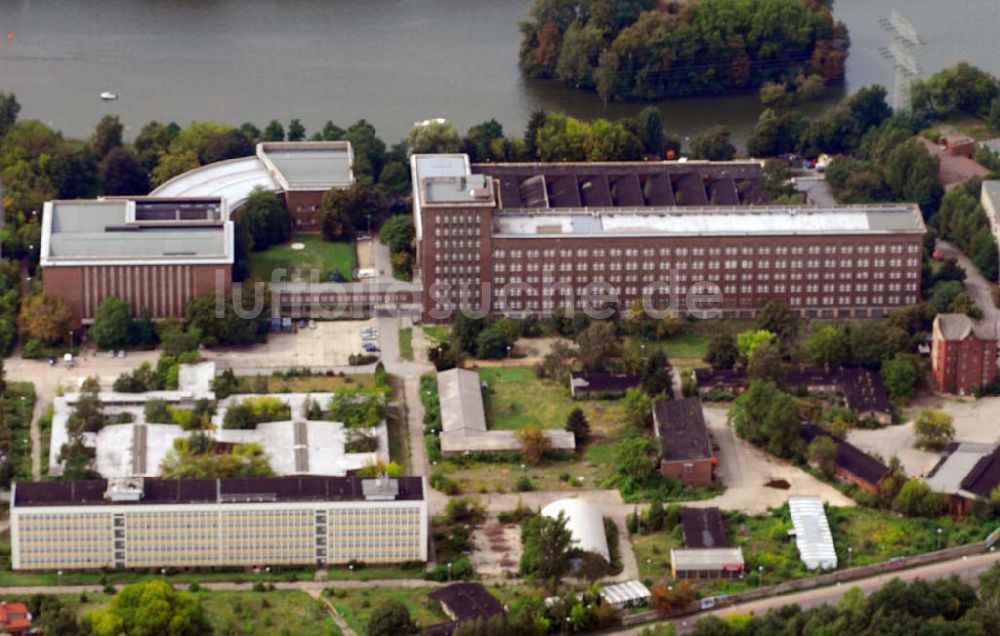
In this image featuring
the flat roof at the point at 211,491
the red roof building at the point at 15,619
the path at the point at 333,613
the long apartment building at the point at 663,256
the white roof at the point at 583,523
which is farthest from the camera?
the long apartment building at the point at 663,256

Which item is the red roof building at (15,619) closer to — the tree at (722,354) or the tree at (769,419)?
the tree at (769,419)

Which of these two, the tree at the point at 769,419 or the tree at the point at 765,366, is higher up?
the tree at the point at 765,366

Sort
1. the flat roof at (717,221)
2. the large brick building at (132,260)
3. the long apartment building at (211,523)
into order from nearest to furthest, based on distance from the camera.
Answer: the long apartment building at (211,523) → the large brick building at (132,260) → the flat roof at (717,221)

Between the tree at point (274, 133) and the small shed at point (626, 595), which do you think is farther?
the tree at point (274, 133)

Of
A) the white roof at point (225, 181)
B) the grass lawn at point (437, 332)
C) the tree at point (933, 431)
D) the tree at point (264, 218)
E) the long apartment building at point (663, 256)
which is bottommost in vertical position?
the tree at point (933, 431)

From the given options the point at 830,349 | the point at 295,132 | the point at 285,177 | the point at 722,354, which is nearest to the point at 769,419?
the point at 722,354

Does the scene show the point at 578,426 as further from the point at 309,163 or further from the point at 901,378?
the point at 309,163

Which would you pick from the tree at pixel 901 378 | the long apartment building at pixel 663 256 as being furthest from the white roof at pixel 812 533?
the long apartment building at pixel 663 256
